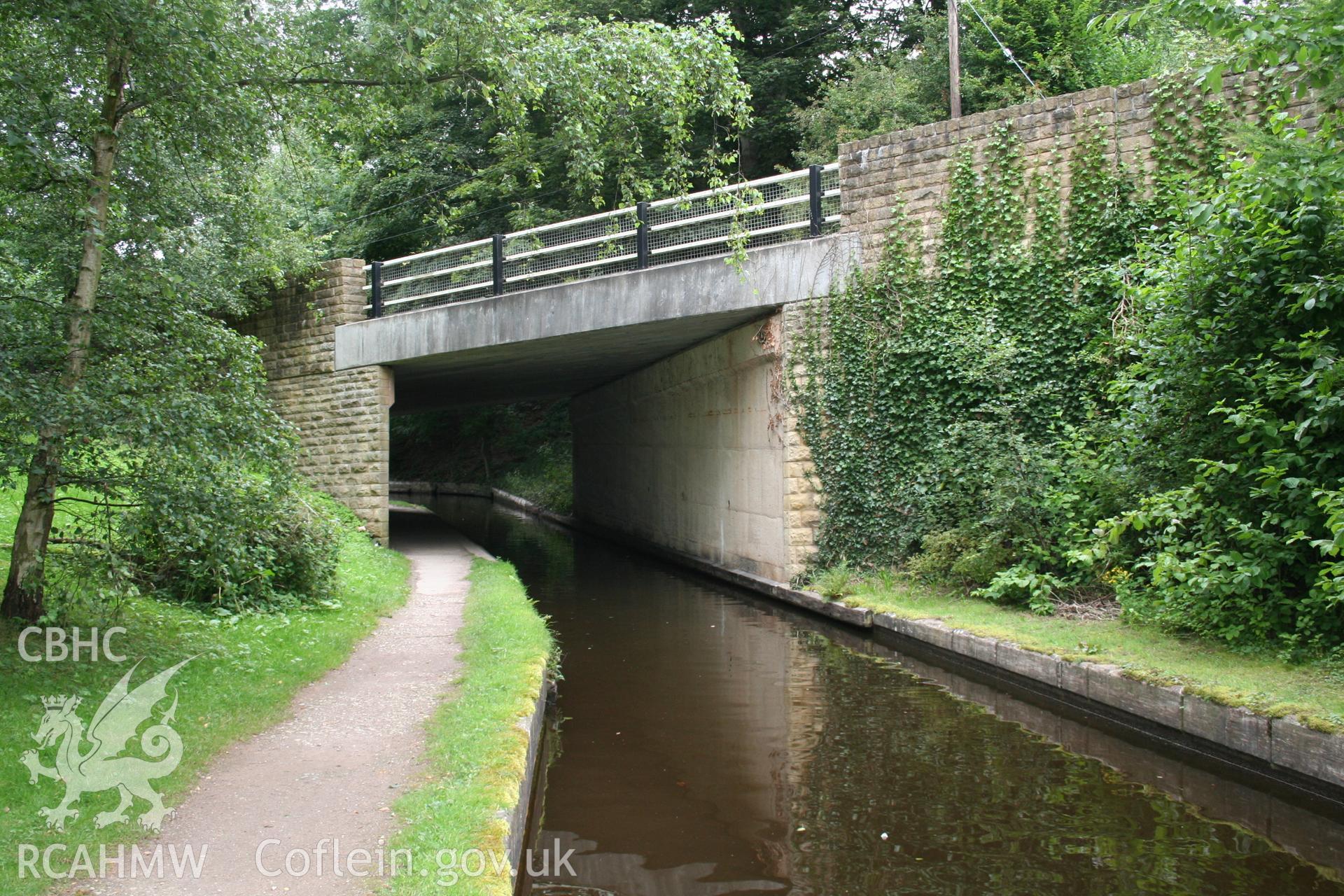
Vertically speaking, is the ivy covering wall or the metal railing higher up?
the metal railing

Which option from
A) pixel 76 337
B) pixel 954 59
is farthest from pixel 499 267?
pixel 76 337

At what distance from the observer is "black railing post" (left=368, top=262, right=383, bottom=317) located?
52.0 ft

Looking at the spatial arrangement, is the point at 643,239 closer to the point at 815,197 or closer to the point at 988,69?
the point at 815,197

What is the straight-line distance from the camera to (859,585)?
36.2 ft

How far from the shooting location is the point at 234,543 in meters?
6.18

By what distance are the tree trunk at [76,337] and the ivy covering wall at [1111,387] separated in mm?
6958

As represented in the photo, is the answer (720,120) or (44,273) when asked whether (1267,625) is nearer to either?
(44,273)

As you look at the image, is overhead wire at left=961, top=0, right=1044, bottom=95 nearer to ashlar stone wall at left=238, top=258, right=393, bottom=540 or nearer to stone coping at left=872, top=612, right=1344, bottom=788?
ashlar stone wall at left=238, top=258, right=393, bottom=540

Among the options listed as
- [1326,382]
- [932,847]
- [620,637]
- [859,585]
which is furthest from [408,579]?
[1326,382]

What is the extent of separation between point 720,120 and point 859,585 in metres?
17.9

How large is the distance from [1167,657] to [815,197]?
6.87 meters

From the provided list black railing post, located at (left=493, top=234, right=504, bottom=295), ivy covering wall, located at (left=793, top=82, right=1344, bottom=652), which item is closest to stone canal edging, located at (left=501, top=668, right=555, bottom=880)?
ivy covering wall, located at (left=793, top=82, right=1344, bottom=652)

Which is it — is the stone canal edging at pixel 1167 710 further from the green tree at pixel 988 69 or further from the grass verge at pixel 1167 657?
the green tree at pixel 988 69
